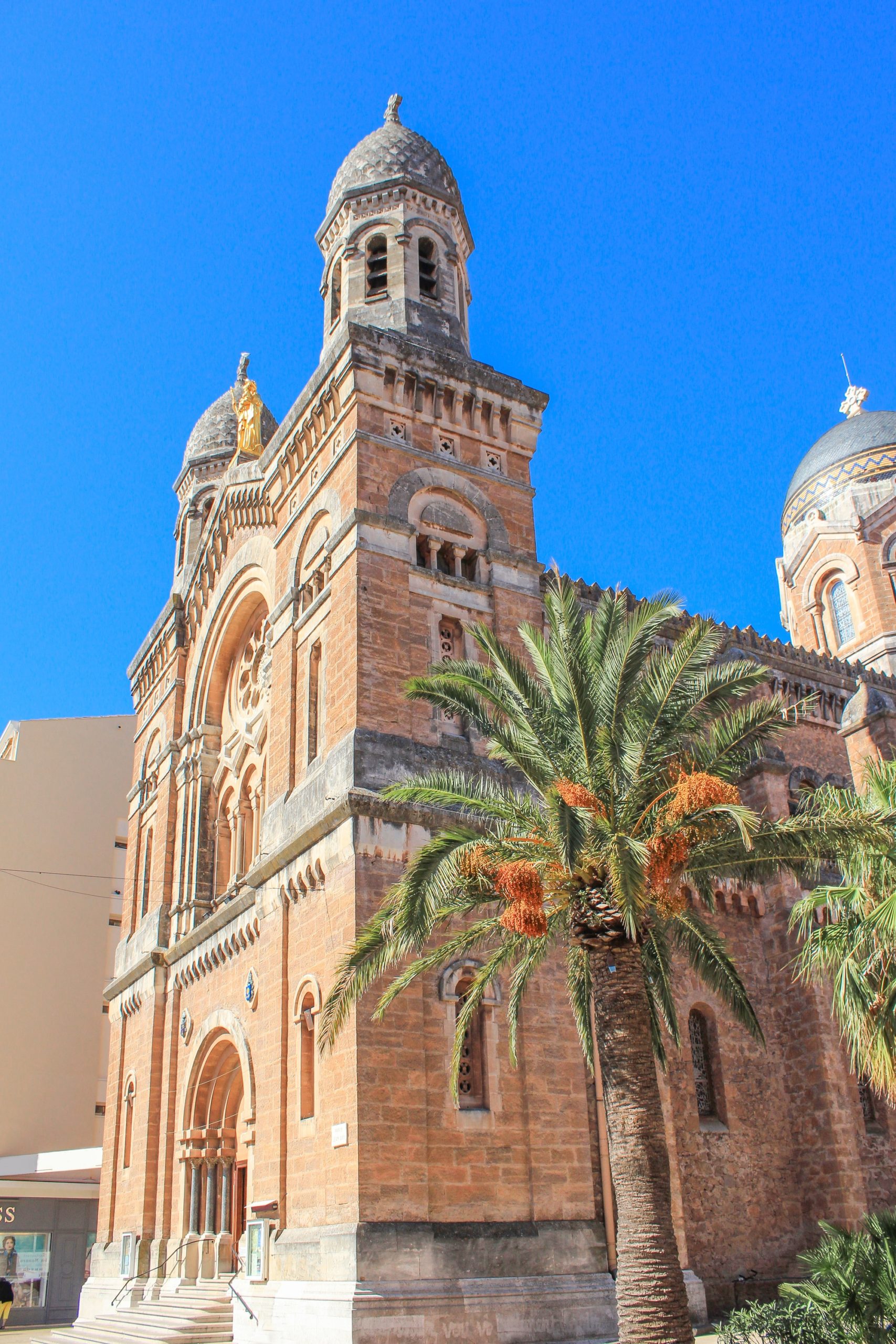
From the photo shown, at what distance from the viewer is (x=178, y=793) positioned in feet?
87.6

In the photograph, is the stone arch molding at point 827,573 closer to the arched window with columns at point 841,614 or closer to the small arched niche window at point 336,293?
the arched window with columns at point 841,614

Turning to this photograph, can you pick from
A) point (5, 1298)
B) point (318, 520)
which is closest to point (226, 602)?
point (318, 520)

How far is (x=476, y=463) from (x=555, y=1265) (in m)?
12.5

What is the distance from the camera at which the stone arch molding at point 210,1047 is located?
62.3ft

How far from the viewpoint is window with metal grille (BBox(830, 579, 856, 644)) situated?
34156mm

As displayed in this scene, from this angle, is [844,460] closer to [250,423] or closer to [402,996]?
[250,423]

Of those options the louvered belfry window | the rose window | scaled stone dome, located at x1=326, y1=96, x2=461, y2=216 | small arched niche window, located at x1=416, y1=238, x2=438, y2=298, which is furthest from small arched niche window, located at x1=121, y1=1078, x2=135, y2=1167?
scaled stone dome, located at x1=326, y1=96, x2=461, y2=216

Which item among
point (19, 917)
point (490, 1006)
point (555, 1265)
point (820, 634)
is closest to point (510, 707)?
point (490, 1006)

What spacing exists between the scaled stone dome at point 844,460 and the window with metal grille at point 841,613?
295cm

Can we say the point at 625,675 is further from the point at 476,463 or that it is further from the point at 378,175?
the point at 378,175

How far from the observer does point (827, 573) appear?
114 feet

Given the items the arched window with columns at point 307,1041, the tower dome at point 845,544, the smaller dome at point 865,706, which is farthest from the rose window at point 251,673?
the tower dome at point 845,544

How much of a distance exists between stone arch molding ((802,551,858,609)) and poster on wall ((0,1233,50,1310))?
93.9ft

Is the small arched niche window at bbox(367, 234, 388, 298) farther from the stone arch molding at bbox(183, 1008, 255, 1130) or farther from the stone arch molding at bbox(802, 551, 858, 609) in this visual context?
the stone arch molding at bbox(802, 551, 858, 609)
